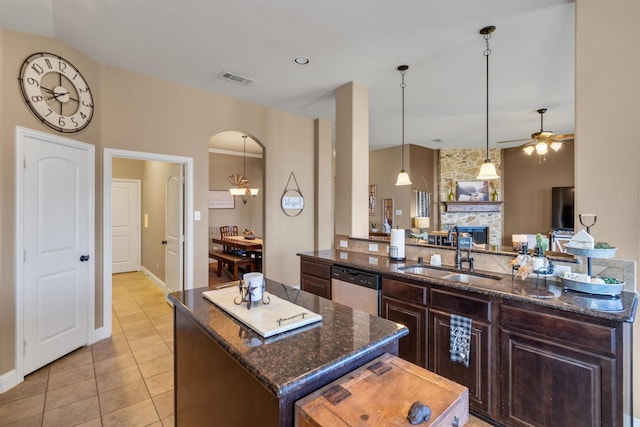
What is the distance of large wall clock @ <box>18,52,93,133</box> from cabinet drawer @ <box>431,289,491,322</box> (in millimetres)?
3637

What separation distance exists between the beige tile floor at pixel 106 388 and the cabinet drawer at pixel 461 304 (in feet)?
2.39

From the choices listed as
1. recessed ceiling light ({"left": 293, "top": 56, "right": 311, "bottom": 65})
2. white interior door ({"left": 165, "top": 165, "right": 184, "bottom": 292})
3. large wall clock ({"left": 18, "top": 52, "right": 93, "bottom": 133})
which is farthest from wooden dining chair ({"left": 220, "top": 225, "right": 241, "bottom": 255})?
recessed ceiling light ({"left": 293, "top": 56, "right": 311, "bottom": 65})

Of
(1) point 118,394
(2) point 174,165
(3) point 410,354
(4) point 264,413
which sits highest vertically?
(2) point 174,165

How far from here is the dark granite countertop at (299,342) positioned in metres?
0.99

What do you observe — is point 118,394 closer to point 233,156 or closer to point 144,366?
point 144,366

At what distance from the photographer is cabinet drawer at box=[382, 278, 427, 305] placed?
2.32 meters

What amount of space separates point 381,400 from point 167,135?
3860 mm

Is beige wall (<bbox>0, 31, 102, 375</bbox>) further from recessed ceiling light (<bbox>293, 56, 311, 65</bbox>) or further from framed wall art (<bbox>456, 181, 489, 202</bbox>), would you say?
framed wall art (<bbox>456, 181, 489, 202</bbox>)

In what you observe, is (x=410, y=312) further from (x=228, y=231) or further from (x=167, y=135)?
(x=228, y=231)

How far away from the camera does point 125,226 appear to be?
653cm

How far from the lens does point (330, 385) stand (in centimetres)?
103

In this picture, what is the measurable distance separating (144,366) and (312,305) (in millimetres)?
2196

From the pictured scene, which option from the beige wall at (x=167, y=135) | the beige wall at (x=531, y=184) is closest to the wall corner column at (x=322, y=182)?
the beige wall at (x=167, y=135)

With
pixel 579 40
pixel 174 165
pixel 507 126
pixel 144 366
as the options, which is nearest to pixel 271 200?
pixel 174 165
